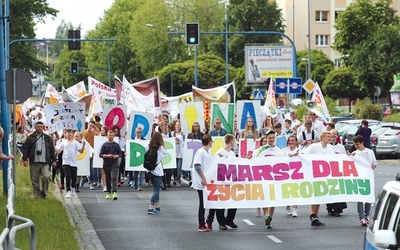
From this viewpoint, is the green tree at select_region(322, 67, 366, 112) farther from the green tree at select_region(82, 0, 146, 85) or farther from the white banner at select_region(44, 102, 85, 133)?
the white banner at select_region(44, 102, 85, 133)

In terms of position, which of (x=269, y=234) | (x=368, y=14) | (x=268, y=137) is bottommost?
(x=269, y=234)

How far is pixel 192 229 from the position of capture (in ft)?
63.8

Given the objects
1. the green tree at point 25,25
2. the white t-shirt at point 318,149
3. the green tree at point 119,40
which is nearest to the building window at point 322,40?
the green tree at point 119,40

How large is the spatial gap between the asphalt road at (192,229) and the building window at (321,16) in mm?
90985

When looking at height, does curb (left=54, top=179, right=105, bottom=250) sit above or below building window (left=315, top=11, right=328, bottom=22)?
below

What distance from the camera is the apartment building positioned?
115 m

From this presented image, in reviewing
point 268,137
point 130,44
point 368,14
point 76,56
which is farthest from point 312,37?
point 268,137

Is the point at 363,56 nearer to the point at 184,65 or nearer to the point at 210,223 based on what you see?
the point at 184,65

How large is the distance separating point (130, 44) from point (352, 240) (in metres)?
121

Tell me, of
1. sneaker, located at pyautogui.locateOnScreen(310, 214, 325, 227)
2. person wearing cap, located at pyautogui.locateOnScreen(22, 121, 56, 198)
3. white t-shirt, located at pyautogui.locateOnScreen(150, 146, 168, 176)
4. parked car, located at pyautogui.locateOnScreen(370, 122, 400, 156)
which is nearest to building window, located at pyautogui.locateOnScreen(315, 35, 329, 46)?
parked car, located at pyautogui.locateOnScreen(370, 122, 400, 156)

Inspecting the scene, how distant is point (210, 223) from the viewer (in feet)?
63.5

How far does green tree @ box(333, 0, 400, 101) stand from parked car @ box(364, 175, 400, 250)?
6670 centimetres

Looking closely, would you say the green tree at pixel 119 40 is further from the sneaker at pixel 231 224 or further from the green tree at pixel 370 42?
the sneaker at pixel 231 224

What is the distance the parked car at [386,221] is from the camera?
334 inches
